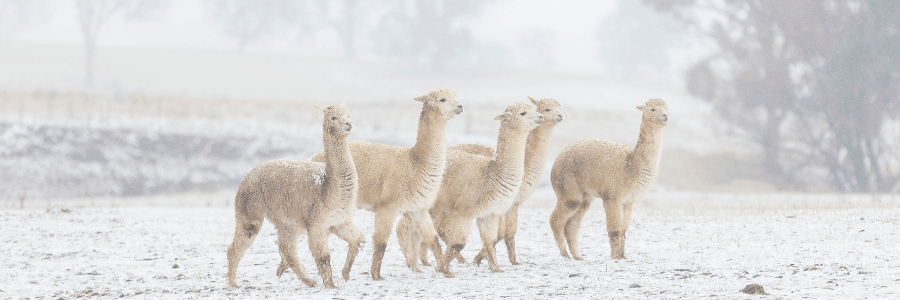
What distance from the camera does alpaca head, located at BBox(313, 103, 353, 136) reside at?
25.9 ft

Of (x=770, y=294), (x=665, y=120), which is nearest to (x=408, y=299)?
(x=770, y=294)

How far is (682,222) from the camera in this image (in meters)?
13.1

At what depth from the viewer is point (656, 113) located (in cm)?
975

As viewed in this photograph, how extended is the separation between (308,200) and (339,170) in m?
0.44

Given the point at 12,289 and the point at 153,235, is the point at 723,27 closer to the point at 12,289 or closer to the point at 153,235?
the point at 153,235

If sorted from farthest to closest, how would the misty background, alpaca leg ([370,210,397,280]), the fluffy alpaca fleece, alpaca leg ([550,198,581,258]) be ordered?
the misty background
alpaca leg ([550,198,581,258])
alpaca leg ([370,210,397,280])
the fluffy alpaca fleece

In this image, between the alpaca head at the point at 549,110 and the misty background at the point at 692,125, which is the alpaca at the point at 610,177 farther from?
the misty background at the point at 692,125

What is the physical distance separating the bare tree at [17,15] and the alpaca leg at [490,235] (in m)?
77.5

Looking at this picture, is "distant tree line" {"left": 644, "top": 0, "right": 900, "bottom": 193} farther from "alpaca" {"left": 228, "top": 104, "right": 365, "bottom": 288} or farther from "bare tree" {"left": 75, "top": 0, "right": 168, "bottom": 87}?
"bare tree" {"left": 75, "top": 0, "right": 168, "bottom": 87}

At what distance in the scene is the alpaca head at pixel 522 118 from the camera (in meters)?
9.08

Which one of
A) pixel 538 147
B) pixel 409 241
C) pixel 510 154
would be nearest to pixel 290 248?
pixel 409 241

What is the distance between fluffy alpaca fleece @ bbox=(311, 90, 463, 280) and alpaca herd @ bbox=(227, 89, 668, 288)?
11 mm

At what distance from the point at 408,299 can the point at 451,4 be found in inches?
2401

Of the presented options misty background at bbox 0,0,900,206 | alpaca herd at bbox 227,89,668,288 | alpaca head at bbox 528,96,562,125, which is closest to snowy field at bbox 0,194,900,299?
alpaca herd at bbox 227,89,668,288
